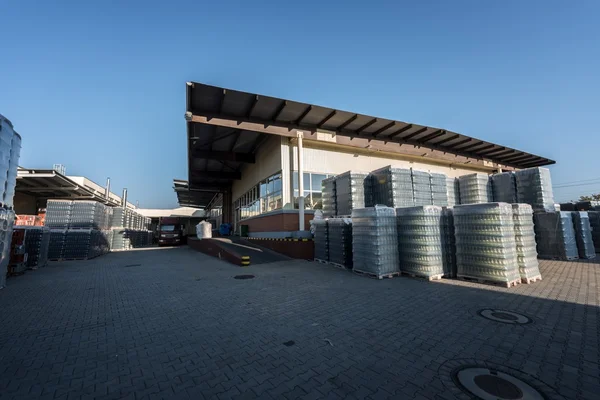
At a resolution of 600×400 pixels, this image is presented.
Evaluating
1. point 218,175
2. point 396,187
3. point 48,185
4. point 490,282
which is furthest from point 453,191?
point 48,185

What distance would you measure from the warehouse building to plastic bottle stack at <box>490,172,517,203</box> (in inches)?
145

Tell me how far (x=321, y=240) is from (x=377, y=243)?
412cm

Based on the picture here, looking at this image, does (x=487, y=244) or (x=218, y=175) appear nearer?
(x=487, y=244)

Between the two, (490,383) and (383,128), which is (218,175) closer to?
(383,128)

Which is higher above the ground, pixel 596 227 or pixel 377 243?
pixel 596 227

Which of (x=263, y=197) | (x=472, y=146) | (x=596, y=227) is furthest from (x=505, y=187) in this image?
(x=263, y=197)

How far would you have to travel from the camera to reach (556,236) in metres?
11.0

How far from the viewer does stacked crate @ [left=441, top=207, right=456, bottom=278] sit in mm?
8109

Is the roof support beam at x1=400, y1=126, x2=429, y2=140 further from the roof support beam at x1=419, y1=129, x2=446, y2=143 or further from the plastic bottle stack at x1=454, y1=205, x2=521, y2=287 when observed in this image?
the plastic bottle stack at x1=454, y1=205, x2=521, y2=287

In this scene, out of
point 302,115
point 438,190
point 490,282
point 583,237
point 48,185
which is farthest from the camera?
point 48,185

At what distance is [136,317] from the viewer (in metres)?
5.01

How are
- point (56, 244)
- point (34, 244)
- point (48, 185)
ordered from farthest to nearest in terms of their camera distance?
point (48, 185) < point (56, 244) < point (34, 244)

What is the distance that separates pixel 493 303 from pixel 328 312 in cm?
361

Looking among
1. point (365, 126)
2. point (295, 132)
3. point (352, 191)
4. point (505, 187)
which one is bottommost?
point (352, 191)
